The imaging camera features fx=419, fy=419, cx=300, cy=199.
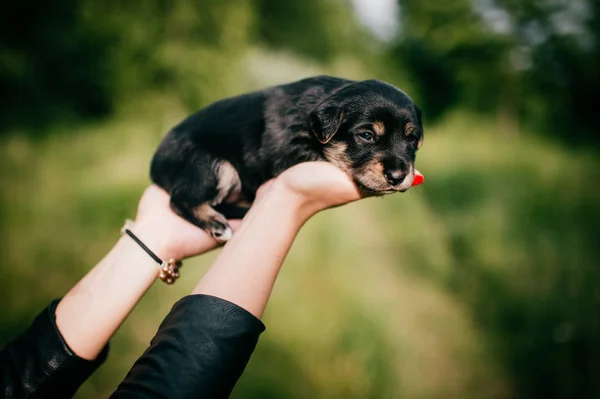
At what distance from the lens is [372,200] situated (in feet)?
18.6

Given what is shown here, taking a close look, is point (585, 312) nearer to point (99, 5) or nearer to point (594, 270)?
point (594, 270)

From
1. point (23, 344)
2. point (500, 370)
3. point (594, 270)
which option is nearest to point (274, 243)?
point (23, 344)

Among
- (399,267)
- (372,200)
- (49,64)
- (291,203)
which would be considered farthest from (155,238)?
(49,64)

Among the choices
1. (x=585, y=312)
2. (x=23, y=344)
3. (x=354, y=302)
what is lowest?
(x=23, y=344)

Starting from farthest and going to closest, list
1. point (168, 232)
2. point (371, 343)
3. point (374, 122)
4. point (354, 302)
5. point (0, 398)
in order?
point (354, 302) < point (371, 343) < point (168, 232) < point (374, 122) < point (0, 398)

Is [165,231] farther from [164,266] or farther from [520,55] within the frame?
[520,55]

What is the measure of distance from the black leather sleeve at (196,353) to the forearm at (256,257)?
0.17ft

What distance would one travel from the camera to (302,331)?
4.04 metres

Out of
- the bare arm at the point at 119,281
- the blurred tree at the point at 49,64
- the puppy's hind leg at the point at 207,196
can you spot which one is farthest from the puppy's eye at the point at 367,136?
the blurred tree at the point at 49,64

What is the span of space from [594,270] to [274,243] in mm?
4310

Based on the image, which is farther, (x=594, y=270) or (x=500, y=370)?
(x=594, y=270)

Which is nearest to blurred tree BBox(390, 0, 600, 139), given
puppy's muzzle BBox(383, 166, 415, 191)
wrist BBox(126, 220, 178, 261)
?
puppy's muzzle BBox(383, 166, 415, 191)

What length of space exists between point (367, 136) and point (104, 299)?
1.41m

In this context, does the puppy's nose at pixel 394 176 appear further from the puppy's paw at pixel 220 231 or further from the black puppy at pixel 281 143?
the puppy's paw at pixel 220 231
